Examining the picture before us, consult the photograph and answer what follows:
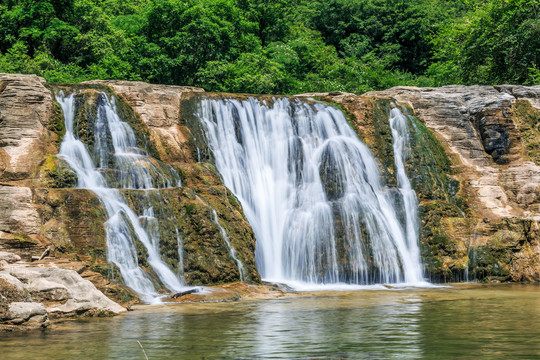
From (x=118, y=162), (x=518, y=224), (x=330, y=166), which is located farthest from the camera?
(x=330, y=166)

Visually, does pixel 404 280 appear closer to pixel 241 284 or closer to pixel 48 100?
pixel 241 284

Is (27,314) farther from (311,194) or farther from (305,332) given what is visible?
(311,194)

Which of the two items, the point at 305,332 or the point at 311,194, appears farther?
the point at 311,194

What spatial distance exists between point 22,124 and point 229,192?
6203mm

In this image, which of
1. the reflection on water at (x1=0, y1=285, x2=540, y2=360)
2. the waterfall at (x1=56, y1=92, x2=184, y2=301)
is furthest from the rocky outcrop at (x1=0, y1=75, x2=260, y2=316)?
the reflection on water at (x1=0, y1=285, x2=540, y2=360)

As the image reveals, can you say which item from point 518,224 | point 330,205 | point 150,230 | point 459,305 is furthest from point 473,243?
point 150,230

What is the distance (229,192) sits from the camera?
18172 mm

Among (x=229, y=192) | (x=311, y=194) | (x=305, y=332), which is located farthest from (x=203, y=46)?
(x=305, y=332)

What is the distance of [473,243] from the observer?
19.8 meters

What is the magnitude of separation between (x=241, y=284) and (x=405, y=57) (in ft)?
125

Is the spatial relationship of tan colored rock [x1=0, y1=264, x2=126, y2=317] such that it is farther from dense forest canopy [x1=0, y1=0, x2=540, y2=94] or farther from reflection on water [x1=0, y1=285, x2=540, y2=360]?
dense forest canopy [x1=0, y1=0, x2=540, y2=94]

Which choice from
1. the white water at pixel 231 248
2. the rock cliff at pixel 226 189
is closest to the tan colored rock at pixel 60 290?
the rock cliff at pixel 226 189

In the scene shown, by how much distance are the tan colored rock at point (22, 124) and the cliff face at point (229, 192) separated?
1.4 inches

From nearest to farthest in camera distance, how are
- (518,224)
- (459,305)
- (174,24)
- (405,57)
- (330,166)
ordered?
(459,305) → (518,224) → (330,166) → (174,24) → (405,57)
